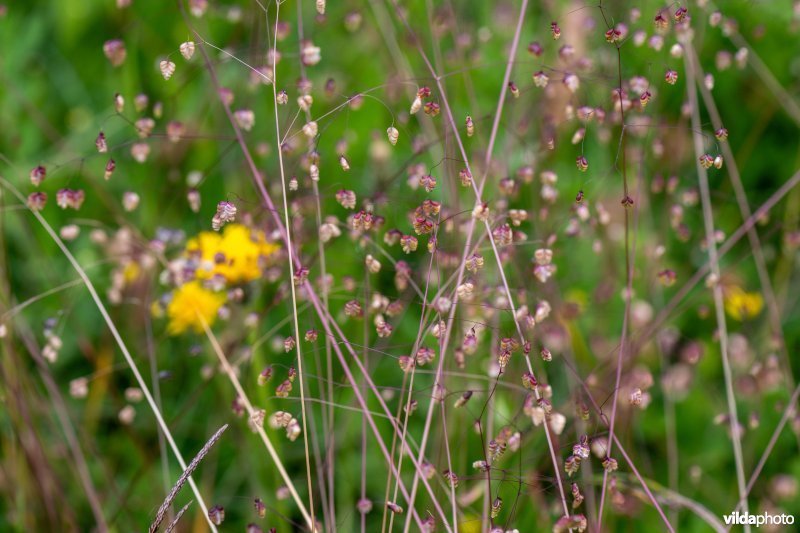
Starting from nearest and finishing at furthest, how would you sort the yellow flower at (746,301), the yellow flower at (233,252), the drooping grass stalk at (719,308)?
the drooping grass stalk at (719,308), the yellow flower at (233,252), the yellow flower at (746,301)

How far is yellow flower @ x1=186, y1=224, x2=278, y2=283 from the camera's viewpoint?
1.11m

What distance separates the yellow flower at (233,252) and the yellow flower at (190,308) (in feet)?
0.17

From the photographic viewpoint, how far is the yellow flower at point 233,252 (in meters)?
1.11

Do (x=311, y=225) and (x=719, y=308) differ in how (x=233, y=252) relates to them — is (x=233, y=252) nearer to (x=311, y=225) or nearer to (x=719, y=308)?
(x=311, y=225)

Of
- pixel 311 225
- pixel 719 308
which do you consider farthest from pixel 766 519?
pixel 311 225

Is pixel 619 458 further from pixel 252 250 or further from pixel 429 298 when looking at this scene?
pixel 252 250

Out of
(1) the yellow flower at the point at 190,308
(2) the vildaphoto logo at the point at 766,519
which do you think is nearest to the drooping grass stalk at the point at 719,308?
(2) the vildaphoto logo at the point at 766,519

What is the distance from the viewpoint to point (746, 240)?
5.03 ft

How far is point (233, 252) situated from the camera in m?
1.25

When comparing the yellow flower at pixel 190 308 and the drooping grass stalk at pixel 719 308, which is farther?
the yellow flower at pixel 190 308

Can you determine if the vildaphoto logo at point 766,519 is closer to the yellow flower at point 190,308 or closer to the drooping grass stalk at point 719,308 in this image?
the drooping grass stalk at point 719,308

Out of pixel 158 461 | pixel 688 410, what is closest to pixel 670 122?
pixel 688 410

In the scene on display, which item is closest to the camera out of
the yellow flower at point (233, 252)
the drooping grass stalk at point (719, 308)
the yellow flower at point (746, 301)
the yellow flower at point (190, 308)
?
the drooping grass stalk at point (719, 308)

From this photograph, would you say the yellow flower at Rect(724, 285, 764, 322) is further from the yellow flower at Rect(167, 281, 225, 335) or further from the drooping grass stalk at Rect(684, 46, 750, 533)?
the yellow flower at Rect(167, 281, 225, 335)
